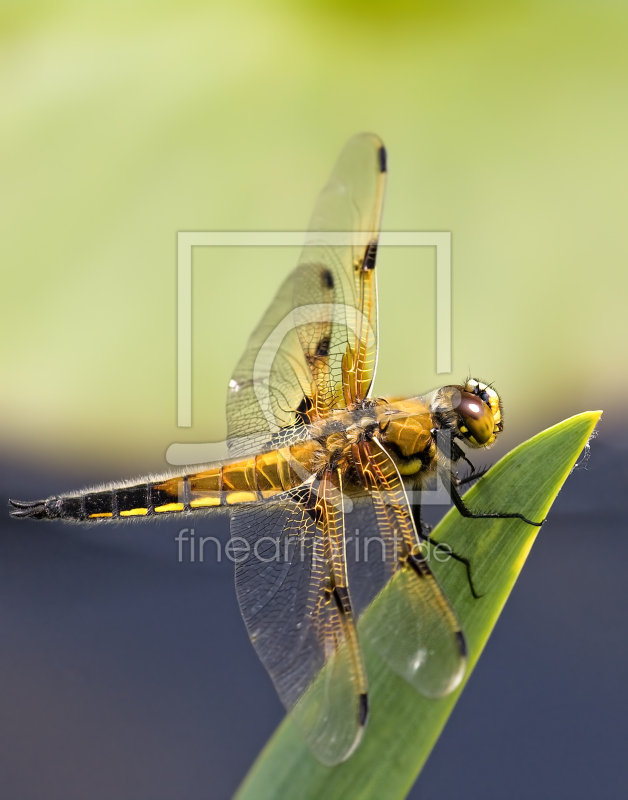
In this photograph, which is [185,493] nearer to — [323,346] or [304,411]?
[304,411]

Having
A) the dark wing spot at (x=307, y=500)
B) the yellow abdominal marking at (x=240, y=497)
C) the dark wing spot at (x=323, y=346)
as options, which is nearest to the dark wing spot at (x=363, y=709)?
the dark wing spot at (x=307, y=500)

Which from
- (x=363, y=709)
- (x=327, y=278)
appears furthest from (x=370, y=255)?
(x=363, y=709)

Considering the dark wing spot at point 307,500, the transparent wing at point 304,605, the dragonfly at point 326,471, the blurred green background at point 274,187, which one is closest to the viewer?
the transparent wing at point 304,605

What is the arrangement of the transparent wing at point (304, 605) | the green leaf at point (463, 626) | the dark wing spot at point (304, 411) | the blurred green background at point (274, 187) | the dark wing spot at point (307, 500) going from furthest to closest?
the blurred green background at point (274, 187)
the dark wing spot at point (304, 411)
the dark wing spot at point (307, 500)
the transparent wing at point (304, 605)
the green leaf at point (463, 626)

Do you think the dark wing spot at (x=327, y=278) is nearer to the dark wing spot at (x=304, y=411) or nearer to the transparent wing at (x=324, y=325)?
the transparent wing at (x=324, y=325)

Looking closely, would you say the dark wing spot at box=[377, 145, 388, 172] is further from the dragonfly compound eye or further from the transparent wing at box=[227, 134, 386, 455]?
the dragonfly compound eye

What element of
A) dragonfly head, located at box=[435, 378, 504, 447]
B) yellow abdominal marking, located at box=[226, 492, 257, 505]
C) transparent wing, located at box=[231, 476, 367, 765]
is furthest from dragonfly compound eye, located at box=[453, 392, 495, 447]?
yellow abdominal marking, located at box=[226, 492, 257, 505]

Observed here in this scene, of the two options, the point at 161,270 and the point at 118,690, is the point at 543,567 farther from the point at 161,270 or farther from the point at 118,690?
the point at 161,270

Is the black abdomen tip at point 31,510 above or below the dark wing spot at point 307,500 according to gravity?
below
